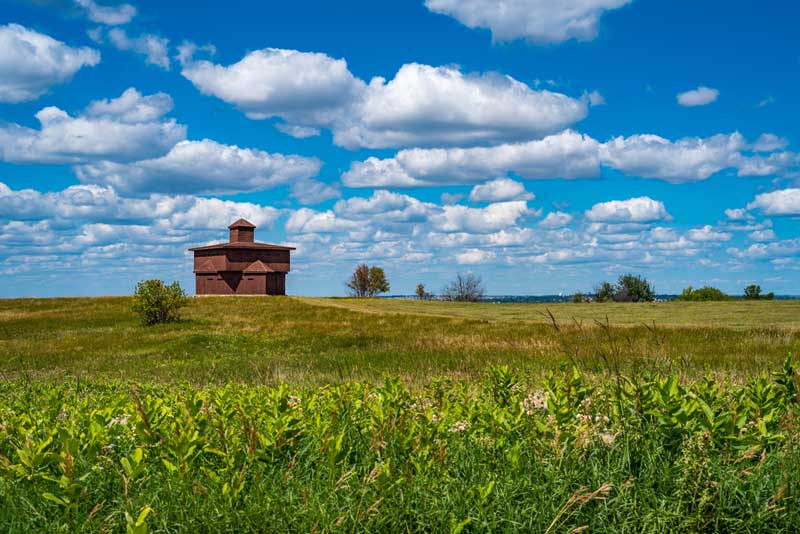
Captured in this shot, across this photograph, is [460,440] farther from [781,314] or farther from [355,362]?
[781,314]

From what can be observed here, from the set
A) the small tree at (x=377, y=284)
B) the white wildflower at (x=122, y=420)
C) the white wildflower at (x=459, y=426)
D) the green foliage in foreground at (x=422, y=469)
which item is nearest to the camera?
the green foliage in foreground at (x=422, y=469)

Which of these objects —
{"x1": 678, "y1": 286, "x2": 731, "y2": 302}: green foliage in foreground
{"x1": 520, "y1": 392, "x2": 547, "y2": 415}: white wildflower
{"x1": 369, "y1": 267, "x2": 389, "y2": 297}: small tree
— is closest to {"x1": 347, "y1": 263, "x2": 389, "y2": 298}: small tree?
{"x1": 369, "y1": 267, "x2": 389, "y2": 297}: small tree

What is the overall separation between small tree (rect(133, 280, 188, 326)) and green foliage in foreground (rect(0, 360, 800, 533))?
29.9 metres

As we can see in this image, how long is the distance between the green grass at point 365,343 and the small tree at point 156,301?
1180mm

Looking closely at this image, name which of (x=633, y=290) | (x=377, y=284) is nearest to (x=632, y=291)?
(x=633, y=290)

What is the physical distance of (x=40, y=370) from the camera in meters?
19.0

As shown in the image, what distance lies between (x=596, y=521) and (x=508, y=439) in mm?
999

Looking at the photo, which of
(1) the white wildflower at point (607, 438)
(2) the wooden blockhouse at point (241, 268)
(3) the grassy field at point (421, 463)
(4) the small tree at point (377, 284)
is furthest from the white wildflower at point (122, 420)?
(4) the small tree at point (377, 284)

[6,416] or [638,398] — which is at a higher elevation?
[638,398]

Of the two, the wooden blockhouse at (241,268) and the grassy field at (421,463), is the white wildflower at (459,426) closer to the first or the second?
the grassy field at (421,463)

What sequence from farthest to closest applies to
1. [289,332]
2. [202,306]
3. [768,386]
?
[202,306] < [289,332] < [768,386]

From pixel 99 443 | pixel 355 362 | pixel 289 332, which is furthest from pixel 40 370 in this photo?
pixel 99 443

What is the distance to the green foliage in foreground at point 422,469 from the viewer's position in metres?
3.83

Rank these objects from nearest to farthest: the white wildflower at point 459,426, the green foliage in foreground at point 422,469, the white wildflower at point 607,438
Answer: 1. the green foliage in foreground at point 422,469
2. the white wildflower at point 607,438
3. the white wildflower at point 459,426
